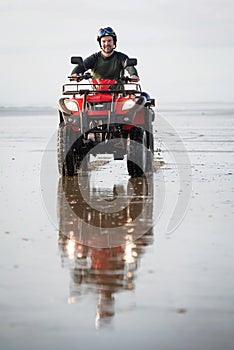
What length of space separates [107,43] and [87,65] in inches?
17.5

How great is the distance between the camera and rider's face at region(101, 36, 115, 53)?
11562mm

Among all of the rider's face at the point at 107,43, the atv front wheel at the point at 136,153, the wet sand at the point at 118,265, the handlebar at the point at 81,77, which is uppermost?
the rider's face at the point at 107,43

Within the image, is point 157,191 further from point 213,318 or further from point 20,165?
point 213,318

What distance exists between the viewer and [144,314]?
4.24 m

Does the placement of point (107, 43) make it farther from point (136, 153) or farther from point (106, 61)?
point (136, 153)

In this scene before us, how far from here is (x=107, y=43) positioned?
1157cm

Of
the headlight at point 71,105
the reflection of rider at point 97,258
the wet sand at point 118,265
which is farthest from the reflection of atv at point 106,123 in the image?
the reflection of rider at point 97,258

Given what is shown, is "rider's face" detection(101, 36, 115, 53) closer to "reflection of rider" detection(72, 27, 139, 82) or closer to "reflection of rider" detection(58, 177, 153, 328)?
"reflection of rider" detection(72, 27, 139, 82)

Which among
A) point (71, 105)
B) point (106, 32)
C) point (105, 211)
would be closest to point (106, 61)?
point (106, 32)

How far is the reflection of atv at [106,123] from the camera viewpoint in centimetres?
1070

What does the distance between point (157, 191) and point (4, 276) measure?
178 inches

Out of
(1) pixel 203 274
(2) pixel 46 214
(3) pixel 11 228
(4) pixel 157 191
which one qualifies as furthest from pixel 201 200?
(1) pixel 203 274

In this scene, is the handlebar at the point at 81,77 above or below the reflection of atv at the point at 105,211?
above

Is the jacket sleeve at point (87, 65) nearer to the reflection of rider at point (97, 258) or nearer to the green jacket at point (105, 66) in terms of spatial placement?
the green jacket at point (105, 66)
